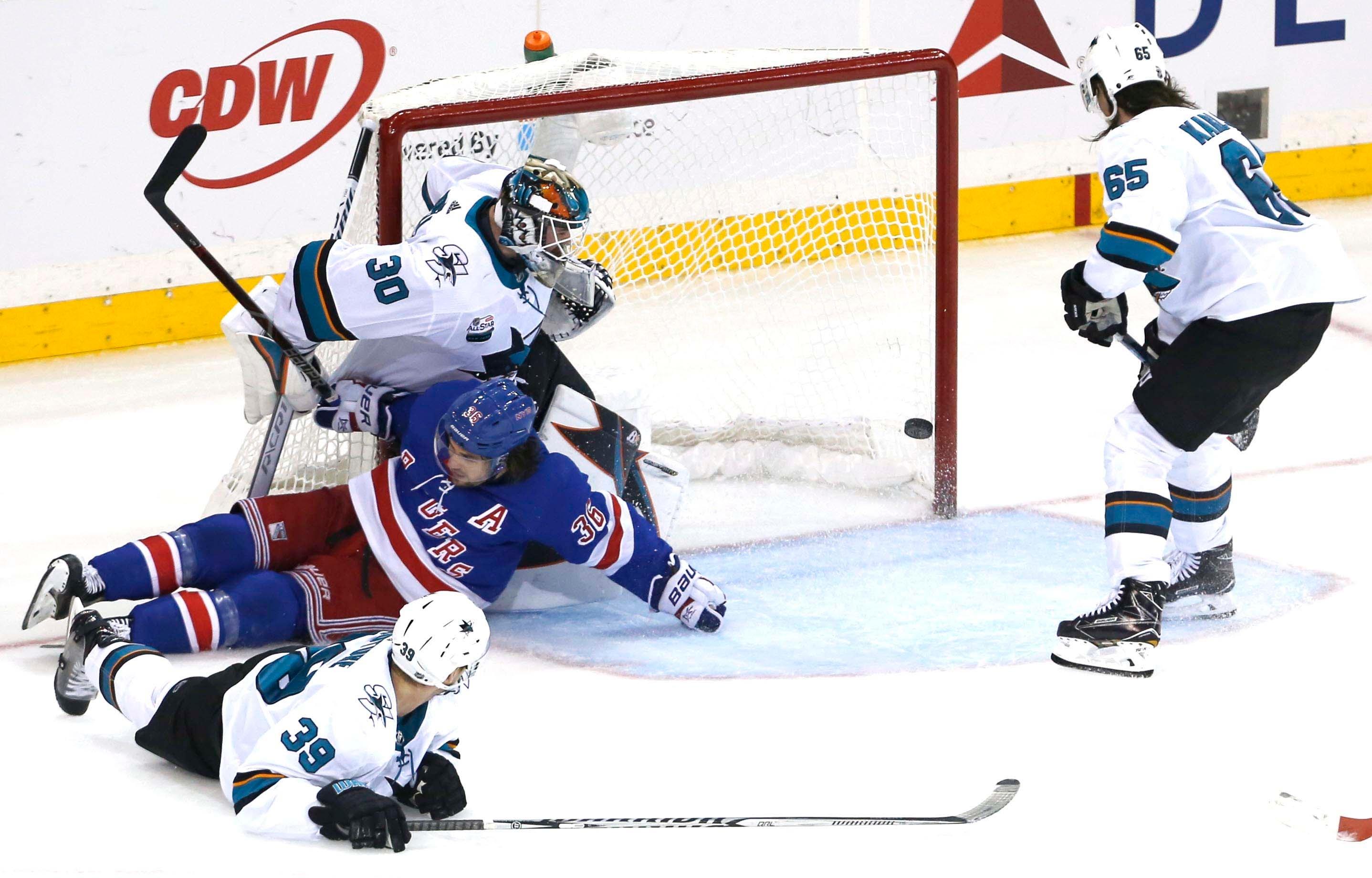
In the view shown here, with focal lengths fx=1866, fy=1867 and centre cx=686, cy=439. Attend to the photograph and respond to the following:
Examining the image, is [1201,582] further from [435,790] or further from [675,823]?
[435,790]

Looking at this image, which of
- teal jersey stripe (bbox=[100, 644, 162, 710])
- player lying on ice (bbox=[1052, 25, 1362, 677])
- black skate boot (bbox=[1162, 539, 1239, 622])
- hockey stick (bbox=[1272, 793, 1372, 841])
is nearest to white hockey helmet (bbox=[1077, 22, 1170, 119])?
player lying on ice (bbox=[1052, 25, 1362, 677])

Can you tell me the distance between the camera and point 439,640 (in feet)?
8.94

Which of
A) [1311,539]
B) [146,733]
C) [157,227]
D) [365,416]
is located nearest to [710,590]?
[365,416]

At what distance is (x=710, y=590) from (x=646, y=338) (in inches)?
73.2

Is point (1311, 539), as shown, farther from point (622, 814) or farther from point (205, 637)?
point (205, 637)

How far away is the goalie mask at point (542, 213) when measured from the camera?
360cm

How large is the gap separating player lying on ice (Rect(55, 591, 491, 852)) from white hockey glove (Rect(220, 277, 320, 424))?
90cm

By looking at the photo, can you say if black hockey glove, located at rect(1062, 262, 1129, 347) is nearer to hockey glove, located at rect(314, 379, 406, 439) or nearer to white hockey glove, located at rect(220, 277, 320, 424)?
hockey glove, located at rect(314, 379, 406, 439)

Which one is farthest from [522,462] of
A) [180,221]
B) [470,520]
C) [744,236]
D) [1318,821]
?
[744,236]

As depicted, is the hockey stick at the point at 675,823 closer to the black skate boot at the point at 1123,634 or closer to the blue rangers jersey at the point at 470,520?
the black skate boot at the point at 1123,634

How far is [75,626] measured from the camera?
3.29m

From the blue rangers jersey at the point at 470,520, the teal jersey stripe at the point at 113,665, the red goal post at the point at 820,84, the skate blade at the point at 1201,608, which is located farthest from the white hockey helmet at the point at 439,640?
the skate blade at the point at 1201,608

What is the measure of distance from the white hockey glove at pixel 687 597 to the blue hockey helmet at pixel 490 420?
46 centimetres

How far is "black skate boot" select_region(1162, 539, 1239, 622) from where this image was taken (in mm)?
3912
